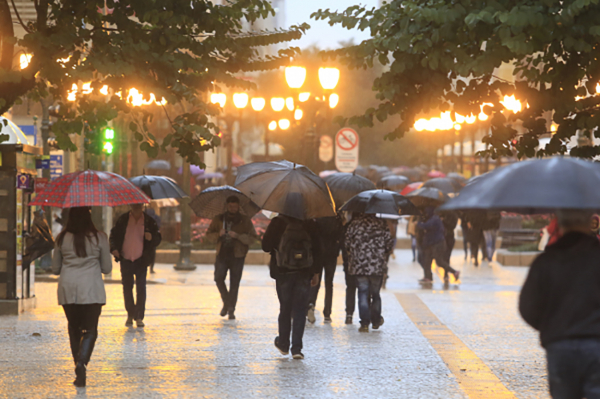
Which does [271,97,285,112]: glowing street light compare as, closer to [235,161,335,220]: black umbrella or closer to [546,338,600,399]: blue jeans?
[235,161,335,220]: black umbrella

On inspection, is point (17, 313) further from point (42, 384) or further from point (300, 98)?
point (300, 98)

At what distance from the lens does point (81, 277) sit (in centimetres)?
717

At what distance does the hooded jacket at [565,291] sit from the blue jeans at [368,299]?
635cm

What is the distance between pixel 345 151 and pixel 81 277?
538 inches

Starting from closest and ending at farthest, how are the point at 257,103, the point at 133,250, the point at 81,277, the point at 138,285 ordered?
1. the point at 81,277
2. the point at 133,250
3. the point at 138,285
4. the point at 257,103

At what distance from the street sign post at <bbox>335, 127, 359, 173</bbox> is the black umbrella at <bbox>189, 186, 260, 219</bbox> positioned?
29.1ft

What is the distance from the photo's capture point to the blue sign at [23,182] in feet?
39.6

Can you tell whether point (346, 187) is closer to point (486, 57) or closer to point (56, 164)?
point (486, 57)

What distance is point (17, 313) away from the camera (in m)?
11.7

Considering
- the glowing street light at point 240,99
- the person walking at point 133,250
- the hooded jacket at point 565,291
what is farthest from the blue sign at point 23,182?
the glowing street light at point 240,99

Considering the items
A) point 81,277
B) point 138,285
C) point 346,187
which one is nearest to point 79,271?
point 81,277

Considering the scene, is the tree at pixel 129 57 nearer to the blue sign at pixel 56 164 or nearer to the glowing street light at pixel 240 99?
the blue sign at pixel 56 164

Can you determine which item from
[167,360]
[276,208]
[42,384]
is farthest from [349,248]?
[42,384]

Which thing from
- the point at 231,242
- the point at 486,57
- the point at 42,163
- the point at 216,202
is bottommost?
the point at 231,242
